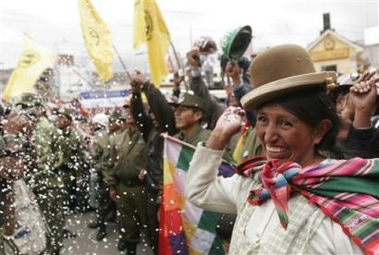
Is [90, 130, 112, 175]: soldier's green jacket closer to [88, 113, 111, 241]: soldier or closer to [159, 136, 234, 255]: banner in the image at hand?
[88, 113, 111, 241]: soldier

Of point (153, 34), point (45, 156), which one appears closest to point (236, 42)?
point (153, 34)

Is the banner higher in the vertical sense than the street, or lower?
higher

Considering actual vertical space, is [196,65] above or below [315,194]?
above

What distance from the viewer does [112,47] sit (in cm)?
545

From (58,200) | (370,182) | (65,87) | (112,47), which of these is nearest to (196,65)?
(112,47)

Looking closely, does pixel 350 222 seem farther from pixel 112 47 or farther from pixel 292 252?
pixel 112 47

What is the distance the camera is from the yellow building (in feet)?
130

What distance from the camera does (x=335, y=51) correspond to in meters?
40.8

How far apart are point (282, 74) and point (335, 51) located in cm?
4173

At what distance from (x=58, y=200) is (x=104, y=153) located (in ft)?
5.04

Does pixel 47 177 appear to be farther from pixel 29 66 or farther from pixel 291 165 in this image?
pixel 291 165

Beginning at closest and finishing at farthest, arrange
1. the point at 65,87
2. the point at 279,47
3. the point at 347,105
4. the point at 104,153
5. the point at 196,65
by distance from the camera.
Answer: the point at 279,47 < the point at 347,105 < the point at 196,65 < the point at 104,153 < the point at 65,87

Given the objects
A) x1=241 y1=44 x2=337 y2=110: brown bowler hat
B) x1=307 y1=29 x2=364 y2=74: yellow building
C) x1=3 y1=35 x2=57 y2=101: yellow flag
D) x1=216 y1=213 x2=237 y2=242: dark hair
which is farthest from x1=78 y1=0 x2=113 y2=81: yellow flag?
x1=307 y1=29 x2=364 y2=74: yellow building

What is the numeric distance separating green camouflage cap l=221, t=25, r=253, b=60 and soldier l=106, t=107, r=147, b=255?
7.05ft
